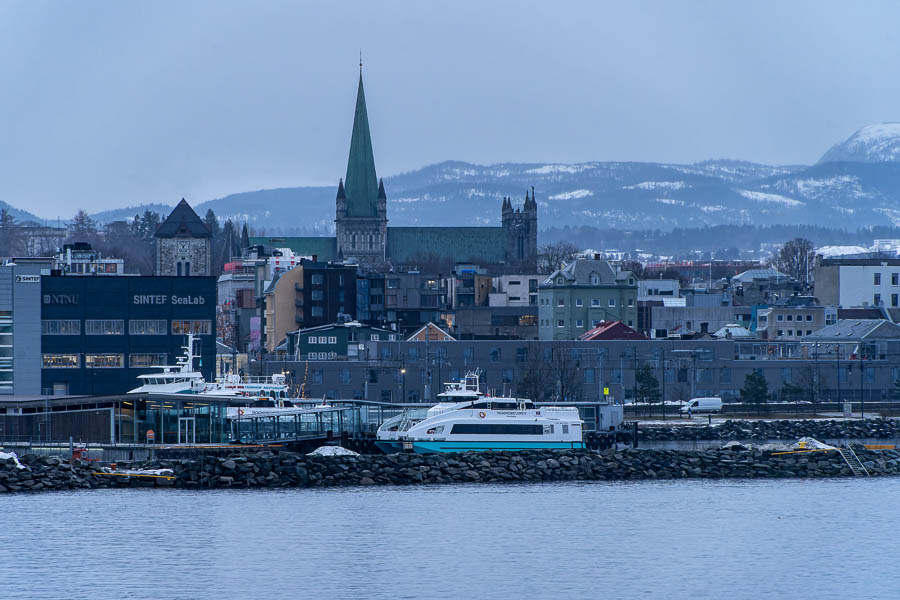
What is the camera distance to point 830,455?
2810 inches

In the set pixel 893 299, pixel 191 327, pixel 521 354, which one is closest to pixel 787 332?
pixel 893 299

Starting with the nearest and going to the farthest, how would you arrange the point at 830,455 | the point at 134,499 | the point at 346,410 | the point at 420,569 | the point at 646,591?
the point at 646,591, the point at 420,569, the point at 134,499, the point at 830,455, the point at 346,410

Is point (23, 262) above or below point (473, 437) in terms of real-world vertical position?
above

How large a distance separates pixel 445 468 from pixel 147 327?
35.4 meters

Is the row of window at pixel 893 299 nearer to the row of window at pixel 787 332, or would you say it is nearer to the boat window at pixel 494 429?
the row of window at pixel 787 332

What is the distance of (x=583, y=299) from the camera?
138500 millimetres

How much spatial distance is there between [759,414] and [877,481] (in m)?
31.7

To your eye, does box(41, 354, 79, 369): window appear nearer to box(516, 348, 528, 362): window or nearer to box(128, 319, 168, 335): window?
box(128, 319, 168, 335): window

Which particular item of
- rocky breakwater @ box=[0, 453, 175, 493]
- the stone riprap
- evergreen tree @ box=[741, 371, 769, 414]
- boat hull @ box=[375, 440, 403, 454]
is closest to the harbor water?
rocky breakwater @ box=[0, 453, 175, 493]

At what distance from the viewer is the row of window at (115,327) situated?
94.4 m

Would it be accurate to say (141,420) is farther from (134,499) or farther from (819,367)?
(819,367)

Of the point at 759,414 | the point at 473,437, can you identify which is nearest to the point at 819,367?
the point at 759,414

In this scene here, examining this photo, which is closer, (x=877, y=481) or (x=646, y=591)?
(x=646, y=591)

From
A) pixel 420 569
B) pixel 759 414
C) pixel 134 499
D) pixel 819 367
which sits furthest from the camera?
pixel 819 367
